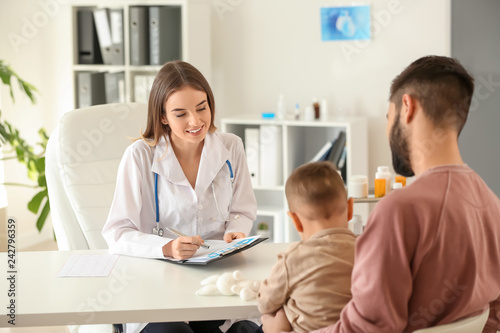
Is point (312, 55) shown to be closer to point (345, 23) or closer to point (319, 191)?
point (345, 23)

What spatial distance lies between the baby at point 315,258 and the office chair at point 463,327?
22 cm

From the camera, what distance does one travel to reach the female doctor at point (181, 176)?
2.05 meters

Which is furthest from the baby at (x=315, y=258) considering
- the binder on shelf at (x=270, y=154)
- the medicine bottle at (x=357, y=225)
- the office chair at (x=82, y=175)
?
the binder on shelf at (x=270, y=154)

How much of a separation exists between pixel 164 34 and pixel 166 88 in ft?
6.95

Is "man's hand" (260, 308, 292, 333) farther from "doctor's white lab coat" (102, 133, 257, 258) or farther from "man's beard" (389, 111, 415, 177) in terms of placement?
"doctor's white lab coat" (102, 133, 257, 258)

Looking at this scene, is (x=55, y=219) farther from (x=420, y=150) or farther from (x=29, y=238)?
(x=29, y=238)

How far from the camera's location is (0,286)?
1693 mm

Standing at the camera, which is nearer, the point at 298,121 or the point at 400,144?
the point at 400,144

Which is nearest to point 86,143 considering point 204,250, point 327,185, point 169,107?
point 169,107

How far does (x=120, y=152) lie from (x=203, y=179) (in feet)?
1.50

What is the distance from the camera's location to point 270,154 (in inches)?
158

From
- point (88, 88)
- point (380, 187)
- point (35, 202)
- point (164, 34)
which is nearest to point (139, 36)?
point (164, 34)

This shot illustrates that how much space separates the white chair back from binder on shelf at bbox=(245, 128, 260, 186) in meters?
1.65

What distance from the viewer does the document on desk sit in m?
1.77
